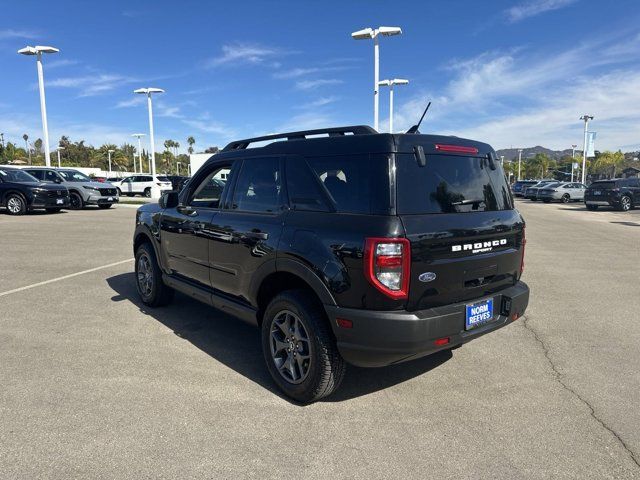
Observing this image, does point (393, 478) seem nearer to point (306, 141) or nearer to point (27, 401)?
point (306, 141)

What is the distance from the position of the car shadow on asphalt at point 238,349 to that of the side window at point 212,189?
1.34m

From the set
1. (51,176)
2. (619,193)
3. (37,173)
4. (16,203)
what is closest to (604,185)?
(619,193)

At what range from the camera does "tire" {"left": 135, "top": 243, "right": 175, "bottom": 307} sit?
5.38 m

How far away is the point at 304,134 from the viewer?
12.6ft

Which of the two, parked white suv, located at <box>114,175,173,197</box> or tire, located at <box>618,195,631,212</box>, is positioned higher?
parked white suv, located at <box>114,175,173,197</box>

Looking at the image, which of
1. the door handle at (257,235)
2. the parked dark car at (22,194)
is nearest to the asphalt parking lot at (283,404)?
the door handle at (257,235)

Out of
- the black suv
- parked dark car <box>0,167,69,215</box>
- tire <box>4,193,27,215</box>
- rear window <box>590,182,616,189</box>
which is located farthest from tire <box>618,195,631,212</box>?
tire <box>4,193,27,215</box>

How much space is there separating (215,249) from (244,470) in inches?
81.3

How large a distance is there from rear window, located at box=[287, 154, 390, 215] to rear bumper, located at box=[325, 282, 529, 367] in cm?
67

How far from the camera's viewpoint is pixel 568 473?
8.21 ft

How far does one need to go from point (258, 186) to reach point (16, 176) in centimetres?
1706

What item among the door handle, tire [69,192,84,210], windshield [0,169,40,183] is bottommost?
tire [69,192,84,210]

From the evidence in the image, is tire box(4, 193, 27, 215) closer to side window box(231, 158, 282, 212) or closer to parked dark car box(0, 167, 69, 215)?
parked dark car box(0, 167, 69, 215)

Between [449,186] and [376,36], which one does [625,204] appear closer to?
[376,36]
